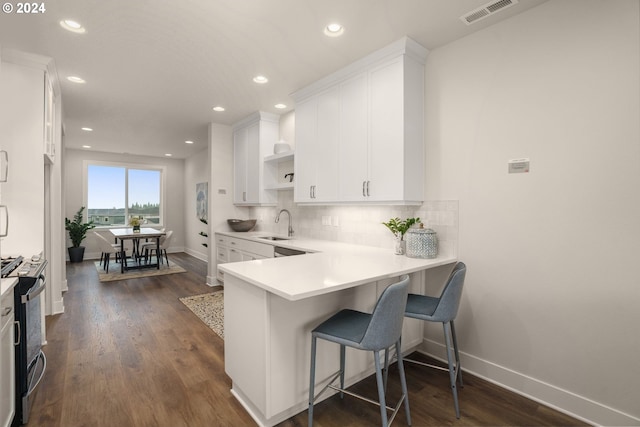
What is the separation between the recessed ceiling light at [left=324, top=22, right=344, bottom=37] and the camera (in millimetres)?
2408

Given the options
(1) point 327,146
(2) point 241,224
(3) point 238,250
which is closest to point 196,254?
(2) point 241,224

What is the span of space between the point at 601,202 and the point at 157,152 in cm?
855

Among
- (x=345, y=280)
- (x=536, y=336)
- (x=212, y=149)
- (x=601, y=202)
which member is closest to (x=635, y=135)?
(x=601, y=202)

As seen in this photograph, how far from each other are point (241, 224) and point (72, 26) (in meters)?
3.13

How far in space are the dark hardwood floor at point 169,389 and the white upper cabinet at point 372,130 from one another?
151cm

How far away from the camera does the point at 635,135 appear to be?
1.77 m

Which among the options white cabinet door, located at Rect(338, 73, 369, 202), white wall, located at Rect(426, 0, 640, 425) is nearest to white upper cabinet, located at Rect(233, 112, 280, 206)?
white cabinet door, located at Rect(338, 73, 369, 202)

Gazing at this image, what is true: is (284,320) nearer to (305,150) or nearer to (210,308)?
(305,150)

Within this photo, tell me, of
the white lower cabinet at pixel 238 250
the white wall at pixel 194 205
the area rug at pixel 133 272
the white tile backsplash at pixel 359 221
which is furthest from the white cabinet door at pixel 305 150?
the white wall at pixel 194 205

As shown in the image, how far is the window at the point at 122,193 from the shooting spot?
8031 mm

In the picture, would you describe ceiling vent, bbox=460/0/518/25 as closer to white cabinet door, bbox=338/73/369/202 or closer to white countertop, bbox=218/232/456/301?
white cabinet door, bbox=338/73/369/202

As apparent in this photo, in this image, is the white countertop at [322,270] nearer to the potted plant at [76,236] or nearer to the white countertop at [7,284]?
the white countertop at [7,284]

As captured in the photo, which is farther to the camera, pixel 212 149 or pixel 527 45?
pixel 212 149

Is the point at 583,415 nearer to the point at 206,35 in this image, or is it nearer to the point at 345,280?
the point at 345,280
